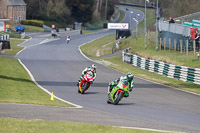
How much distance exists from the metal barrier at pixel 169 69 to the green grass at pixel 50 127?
63.5 feet

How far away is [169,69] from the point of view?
1374 inches

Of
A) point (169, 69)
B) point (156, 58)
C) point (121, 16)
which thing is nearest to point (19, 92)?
point (169, 69)

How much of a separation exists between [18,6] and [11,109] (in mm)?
98054

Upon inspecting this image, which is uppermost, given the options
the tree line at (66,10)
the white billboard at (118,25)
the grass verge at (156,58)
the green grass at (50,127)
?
the tree line at (66,10)

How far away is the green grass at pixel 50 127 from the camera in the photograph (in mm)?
11008

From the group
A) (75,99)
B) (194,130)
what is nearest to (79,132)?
(194,130)

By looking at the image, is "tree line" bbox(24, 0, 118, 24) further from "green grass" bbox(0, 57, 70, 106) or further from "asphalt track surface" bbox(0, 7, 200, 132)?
"asphalt track surface" bbox(0, 7, 200, 132)

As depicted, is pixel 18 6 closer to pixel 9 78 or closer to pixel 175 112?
pixel 9 78

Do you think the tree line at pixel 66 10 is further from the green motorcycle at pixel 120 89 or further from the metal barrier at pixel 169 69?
the green motorcycle at pixel 120 89

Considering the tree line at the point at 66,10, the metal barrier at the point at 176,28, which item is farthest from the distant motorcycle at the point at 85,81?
the tree line at the point at 66,10

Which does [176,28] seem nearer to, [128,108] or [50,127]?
[128,108]

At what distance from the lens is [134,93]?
2373 cm

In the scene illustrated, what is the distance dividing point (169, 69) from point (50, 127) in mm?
24436

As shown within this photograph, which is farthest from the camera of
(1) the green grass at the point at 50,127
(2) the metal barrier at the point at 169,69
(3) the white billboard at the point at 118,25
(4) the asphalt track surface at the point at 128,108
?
(3) the white billboard at the point at 118,25
